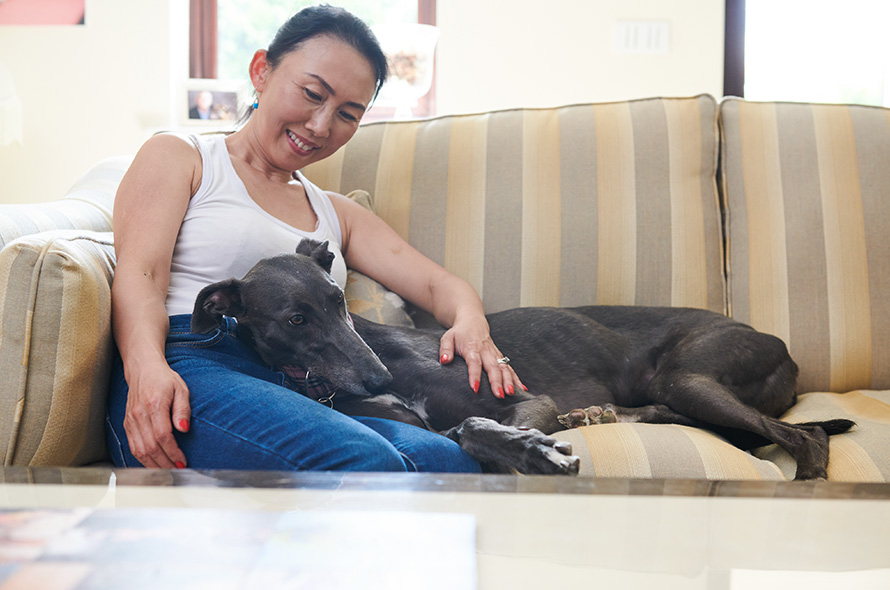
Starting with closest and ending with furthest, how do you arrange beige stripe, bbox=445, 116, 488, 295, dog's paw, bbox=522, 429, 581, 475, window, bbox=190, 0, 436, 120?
1. dog's paw, bbox=522, 429, 581, 475
2. beige stripe, bbox=445, 116, 488, 295
3. window, bbox=190, 0, 436, 120

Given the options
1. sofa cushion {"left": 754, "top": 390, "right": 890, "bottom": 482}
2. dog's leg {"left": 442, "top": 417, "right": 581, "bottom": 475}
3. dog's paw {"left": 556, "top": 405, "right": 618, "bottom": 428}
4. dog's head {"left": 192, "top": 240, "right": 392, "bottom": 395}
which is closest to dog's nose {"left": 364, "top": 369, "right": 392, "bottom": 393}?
dog's head {"left": 192, "top": 240, "right": 392, "bottom": 395}

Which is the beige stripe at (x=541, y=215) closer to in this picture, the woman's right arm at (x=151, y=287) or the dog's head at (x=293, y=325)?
the dog's head at (x=293, y=325)

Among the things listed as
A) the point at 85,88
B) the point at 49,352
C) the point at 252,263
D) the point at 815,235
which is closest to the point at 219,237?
the point at 252,263

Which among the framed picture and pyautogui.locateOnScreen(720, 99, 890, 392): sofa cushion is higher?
the framed picture

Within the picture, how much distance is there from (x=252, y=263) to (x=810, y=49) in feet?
10.4

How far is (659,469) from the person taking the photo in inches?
47.4

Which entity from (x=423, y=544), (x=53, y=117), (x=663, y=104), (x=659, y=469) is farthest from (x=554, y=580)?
(x=53, y=117)

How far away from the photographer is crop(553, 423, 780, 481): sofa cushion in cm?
120

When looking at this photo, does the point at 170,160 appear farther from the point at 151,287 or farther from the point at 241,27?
the point at 241,27

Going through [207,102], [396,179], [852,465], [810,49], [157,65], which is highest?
[810,49]

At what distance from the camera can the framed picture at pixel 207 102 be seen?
3.32 meters

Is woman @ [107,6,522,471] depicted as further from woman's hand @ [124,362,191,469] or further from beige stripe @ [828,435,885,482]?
beige stripe @ [828,435,885,482]

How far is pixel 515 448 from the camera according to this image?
1064 mm

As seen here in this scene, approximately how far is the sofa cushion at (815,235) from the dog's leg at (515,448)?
3.42 ft
